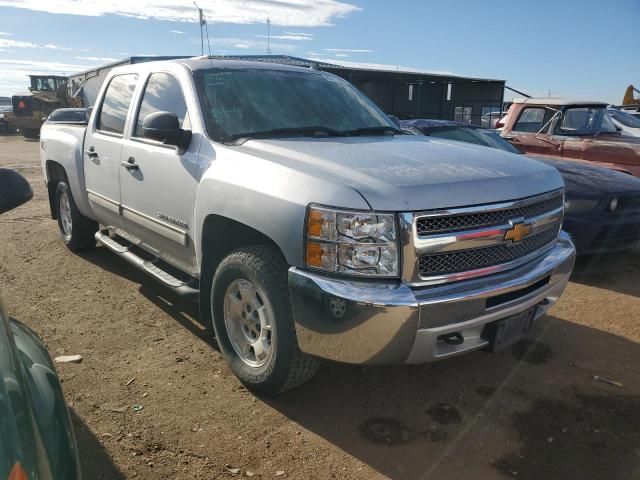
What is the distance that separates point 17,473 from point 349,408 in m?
2.15

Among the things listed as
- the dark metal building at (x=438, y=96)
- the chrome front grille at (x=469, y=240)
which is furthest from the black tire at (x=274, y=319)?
the dark metal building at (x=438, y=96)

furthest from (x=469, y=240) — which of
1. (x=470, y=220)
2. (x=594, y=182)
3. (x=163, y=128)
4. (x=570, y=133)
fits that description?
(x=570, y=133)

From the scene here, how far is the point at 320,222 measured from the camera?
2.46 metres

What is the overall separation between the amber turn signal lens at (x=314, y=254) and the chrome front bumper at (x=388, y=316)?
56 millimetres

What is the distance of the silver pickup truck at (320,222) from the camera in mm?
2445

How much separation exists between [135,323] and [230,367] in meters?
1.25

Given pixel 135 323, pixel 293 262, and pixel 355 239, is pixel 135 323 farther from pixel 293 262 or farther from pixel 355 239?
pixel 355 239

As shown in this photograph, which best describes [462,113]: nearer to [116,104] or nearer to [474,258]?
[116,104]

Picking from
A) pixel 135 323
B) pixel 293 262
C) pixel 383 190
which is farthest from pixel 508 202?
pixel 135 323

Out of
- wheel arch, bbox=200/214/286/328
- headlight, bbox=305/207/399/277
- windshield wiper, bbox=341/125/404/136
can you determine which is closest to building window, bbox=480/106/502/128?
windshield wiper, bbox=341/125/404/136

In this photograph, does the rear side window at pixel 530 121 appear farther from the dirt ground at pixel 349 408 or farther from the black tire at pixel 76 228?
the black tire at pixel 76 228

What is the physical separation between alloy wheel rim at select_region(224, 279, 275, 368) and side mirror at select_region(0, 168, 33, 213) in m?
1.25

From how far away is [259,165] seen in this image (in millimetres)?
2830

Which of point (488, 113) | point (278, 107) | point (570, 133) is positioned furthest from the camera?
point (488, 113)
